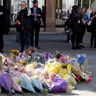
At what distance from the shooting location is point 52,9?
2527 centimetres

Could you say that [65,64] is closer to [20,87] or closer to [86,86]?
[86,86]

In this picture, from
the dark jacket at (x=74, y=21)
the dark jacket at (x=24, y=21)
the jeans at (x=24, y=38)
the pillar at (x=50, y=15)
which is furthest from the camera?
the pillar at (x=50, y=15)

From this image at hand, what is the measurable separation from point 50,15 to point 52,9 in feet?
1.20

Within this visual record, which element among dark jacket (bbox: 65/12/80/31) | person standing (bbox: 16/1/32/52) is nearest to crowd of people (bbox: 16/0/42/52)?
person standing (bbox: 16/1/32/52)

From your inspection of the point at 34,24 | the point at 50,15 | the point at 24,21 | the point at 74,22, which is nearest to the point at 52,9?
the point at 50,15

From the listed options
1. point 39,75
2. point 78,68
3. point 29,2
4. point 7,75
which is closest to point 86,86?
point 78,68

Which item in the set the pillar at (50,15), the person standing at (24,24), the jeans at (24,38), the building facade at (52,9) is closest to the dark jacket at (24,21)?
the person standing at (24,24)

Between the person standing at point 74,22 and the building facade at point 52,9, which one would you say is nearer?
the person standing at point 74,22

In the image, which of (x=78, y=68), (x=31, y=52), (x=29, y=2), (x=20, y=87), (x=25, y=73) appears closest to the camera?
(x=20, y=87)

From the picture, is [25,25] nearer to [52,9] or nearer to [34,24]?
[34,24]

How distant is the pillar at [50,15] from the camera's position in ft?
82.8

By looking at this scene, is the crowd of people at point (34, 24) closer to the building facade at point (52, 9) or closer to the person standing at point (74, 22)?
the person standing at point (74, 22)

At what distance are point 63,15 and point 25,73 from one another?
17809 mm

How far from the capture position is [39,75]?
9242 millimetres
